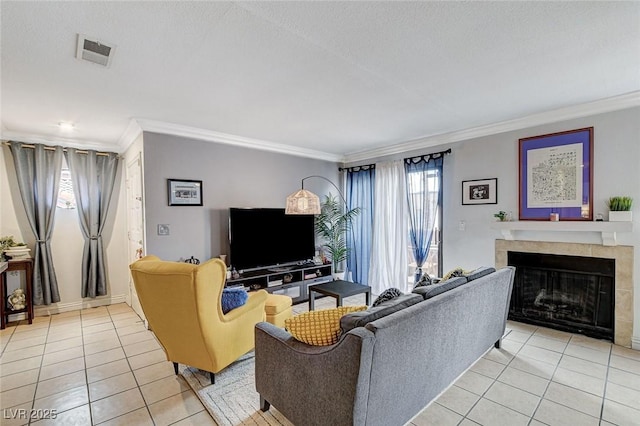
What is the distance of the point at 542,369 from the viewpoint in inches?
105

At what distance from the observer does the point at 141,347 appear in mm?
3229

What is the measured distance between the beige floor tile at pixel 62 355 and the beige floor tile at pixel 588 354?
4.89 meters

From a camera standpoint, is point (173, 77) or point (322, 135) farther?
point (322, 135)

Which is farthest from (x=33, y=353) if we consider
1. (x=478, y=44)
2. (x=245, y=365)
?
(x=478, y=44)

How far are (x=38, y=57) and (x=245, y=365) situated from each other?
9.43 feet

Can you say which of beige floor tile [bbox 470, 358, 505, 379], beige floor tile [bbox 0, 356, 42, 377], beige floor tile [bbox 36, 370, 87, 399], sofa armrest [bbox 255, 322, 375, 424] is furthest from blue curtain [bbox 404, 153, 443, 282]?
beige floor tile [bbox 0, 356, 42, 377]

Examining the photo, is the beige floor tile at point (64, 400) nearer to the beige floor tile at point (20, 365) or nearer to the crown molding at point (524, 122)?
the beige floor tile at point (20, 365)

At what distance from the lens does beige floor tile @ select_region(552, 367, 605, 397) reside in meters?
2.36

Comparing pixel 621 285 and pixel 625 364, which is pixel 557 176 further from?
pixel 625 364

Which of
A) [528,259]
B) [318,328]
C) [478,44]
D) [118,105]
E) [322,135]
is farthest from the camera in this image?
[322,135]

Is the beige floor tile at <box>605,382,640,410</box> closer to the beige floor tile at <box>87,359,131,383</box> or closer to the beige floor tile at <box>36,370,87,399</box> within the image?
the beige floor tile at <box>87,359,131,383</box>

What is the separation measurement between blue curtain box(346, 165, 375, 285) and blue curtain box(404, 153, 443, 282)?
0.78m

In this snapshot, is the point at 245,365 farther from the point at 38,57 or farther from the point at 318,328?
the point at 38,57

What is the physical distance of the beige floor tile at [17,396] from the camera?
227 cm
